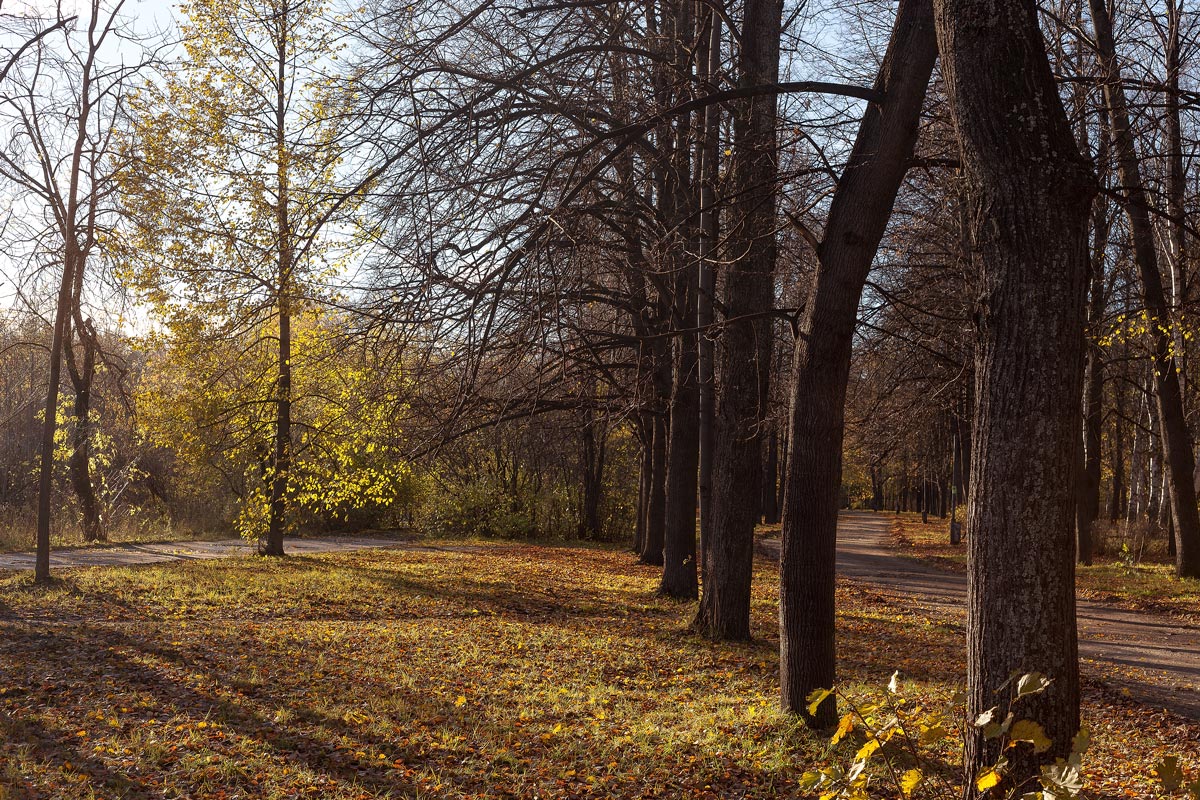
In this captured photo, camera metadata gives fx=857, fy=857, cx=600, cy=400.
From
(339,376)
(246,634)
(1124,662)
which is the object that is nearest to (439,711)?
(246,634)

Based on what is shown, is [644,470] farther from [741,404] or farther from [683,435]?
[741,404]

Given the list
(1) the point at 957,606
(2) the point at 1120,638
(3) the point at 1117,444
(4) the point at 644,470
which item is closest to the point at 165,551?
(4) the point at 644,470

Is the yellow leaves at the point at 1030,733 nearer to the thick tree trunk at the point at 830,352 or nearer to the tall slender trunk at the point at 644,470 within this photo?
the thick tree trunk at the point at 830,352

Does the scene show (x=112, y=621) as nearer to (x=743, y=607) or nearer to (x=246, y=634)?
(x=246, y=634)

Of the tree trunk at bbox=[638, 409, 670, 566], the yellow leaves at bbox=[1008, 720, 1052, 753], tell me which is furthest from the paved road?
the yellow leaves at bbox=[1008, 720, 1052, 753]

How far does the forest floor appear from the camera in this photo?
16.7 feet

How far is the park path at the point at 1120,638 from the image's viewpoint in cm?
812

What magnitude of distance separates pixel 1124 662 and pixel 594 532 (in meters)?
18.1

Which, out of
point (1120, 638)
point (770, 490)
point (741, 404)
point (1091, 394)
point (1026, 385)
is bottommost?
point (1120, 638)

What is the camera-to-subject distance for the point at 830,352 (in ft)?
19.0

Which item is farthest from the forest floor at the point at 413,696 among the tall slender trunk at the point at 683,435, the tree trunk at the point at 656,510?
the tree trunk at the point at 656,510

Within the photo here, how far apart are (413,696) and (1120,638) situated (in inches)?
357

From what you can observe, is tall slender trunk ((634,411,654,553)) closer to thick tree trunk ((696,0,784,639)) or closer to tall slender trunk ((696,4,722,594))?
tall slender trunk ((696,4,722,594))

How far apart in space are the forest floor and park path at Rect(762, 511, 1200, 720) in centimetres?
35
